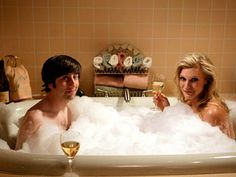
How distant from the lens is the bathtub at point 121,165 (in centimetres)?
141

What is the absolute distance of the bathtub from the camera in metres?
1.41

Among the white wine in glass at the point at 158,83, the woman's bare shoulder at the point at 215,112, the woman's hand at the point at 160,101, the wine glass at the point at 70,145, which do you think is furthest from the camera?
the white wine in glass at the point at 158,83

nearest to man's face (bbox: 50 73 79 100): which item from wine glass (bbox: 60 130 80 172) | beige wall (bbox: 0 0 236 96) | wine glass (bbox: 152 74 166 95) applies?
wine glass (bbox: 60 130 80 172)

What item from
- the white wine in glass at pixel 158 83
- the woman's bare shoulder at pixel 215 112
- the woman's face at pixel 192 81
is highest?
the woman's face at pixel 192 81

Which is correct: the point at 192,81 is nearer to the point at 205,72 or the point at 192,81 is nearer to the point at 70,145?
the point at 205,72

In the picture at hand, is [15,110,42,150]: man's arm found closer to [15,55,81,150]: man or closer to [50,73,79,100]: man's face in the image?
[15,55,81,150]: man

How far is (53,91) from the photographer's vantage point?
202cm

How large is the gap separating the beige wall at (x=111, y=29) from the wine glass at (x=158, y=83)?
0.07 metres

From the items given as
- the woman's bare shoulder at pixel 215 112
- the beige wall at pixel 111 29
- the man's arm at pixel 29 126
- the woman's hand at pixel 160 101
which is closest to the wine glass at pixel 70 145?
the man's arm at pixel 29 126

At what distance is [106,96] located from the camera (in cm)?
279

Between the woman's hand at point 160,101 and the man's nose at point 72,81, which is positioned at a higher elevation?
the man's nose at point 72,81

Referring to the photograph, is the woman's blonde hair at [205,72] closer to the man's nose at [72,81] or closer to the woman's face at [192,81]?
the woman's face at [192,81]

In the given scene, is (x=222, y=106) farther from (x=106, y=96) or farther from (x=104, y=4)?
(x=104, y=4)

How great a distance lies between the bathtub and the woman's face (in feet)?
2.30
